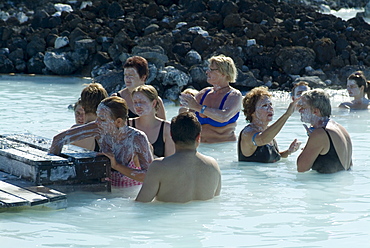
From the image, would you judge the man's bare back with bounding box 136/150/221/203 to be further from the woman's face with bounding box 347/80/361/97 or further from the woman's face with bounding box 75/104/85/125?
the woman's face with bounding box 347/80/361/97

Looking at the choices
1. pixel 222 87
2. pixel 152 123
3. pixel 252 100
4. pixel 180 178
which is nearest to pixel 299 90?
pixel 222 87

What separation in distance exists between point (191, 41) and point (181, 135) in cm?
1362

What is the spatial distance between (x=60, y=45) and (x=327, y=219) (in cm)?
1528

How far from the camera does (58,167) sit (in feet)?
17.1

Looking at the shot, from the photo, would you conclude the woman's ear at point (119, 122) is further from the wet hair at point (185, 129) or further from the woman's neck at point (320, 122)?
the woman's neck at point (320, 122)

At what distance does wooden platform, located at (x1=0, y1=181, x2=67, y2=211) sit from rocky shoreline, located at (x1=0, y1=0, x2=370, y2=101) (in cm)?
934

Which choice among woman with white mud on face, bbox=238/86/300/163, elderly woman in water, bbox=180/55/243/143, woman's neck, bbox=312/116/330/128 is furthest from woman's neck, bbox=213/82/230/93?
woman's neck, bbox=312/116/330/128

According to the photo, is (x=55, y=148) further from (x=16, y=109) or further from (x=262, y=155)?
(x=16, y=109)

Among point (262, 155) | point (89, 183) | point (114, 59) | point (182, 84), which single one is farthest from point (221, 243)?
point (114, 59)

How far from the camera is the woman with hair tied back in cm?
1143

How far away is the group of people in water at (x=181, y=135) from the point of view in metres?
4.94

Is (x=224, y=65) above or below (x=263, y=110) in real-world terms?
above

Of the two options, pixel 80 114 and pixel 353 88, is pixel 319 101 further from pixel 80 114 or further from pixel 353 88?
pixel 353 88

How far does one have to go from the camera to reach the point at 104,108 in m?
5.45
